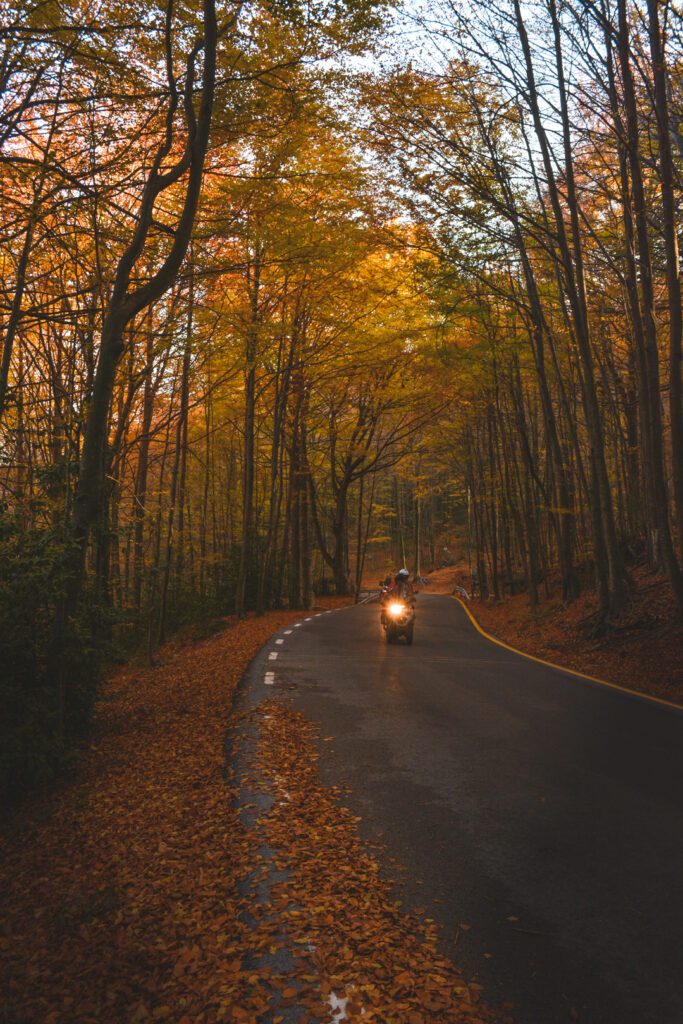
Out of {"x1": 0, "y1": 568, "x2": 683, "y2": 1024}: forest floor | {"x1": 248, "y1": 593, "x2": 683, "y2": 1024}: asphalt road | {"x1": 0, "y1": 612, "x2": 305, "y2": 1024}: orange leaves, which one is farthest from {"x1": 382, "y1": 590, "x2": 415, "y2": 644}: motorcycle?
{"x1": 0, "y1": 612, "x2": 305, "y2": 1024}: orange leaves

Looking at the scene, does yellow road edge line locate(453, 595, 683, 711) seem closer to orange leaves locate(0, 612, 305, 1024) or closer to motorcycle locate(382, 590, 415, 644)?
motorcycle locate(382, 590, 415, 644)

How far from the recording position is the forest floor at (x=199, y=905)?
2.96 m

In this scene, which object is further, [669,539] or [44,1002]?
[669,539]

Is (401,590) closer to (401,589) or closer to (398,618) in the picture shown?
(401,589)

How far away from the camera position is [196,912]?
3.72 meters

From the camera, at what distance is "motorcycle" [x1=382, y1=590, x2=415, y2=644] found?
45.7 feet

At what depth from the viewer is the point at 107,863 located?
15.1 feet

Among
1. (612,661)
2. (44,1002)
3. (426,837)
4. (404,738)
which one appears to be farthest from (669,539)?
(44,1002)

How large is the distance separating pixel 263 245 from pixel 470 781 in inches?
357

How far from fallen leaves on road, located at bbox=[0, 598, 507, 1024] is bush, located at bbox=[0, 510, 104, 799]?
1.28 feet

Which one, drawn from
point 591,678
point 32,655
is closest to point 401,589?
point 591,678

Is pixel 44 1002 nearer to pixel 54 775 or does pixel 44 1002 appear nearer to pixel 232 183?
pixel 54 775

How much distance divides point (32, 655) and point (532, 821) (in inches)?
204

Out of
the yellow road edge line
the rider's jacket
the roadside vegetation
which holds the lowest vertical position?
the yellow road edge line
